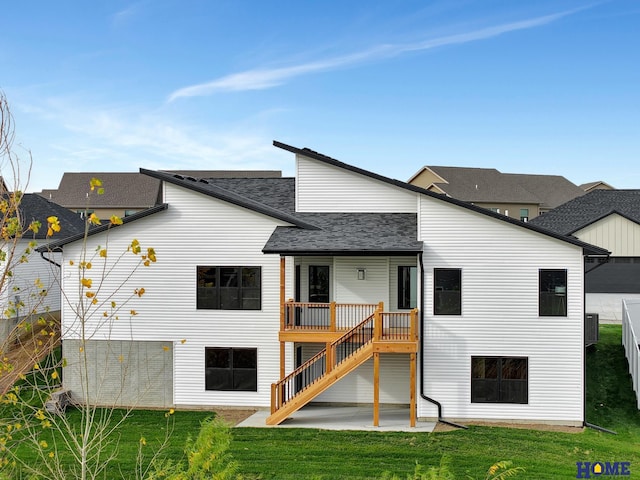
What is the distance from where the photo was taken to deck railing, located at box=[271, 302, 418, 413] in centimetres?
1986

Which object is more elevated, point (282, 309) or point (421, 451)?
point (282, 309)

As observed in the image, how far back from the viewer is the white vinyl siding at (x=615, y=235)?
35.6 metres

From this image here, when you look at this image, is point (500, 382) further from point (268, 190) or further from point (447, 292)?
point (268, 190)

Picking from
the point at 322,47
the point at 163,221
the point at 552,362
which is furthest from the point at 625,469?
the point at 322,47

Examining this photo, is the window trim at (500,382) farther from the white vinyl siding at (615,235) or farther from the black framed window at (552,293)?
the white vinyl siding at (615,235)

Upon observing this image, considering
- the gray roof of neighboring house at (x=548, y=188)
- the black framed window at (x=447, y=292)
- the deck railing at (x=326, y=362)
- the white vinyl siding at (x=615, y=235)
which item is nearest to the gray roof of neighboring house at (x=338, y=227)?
the black framed window at (x=447, y=292)

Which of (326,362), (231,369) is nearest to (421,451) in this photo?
(326,362)

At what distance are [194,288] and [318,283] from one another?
3.97m

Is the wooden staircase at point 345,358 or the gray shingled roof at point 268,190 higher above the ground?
the gray shingled roof at point 268,190

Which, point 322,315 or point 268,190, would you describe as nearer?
point 322,315

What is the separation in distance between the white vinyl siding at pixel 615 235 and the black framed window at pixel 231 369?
21244 millimetres

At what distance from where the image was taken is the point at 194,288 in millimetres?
22031

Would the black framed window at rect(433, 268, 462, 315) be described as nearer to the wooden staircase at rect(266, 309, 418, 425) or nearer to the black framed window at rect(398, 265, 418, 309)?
the wooden staircase at rect(266, 309, 418, 425)

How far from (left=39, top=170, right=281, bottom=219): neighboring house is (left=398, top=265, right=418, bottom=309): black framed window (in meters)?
51.4
